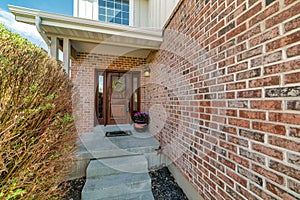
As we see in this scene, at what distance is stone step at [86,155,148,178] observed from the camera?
237 centimetres

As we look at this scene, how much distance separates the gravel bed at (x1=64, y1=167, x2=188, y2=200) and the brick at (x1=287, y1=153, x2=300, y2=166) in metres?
1.86

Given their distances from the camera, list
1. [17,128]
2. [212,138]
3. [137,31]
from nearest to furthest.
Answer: [17,128]
[212,138]
[137,31]

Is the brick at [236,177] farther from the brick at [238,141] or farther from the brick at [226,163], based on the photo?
the brick at [238,141]

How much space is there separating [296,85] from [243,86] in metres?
0.38

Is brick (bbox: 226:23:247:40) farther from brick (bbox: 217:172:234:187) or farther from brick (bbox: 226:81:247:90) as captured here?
brick (bbox: 217:172:234:187)

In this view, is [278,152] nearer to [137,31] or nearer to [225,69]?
[225,69]

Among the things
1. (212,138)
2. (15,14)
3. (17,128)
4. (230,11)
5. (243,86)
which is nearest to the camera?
(17,128)

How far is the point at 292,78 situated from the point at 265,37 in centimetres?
37

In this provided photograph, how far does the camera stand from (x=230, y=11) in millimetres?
1308

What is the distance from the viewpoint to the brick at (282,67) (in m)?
0.80

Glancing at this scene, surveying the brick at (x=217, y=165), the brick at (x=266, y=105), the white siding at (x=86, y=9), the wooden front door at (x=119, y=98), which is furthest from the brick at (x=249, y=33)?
the white siding at (x=86, y=9)

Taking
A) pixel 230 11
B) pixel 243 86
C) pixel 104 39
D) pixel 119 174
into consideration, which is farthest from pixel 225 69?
pixel 104 39

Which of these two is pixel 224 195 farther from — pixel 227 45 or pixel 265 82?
pixel 227 45

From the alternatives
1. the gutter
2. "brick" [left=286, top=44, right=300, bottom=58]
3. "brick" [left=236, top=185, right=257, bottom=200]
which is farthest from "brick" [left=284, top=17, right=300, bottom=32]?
the gutter
